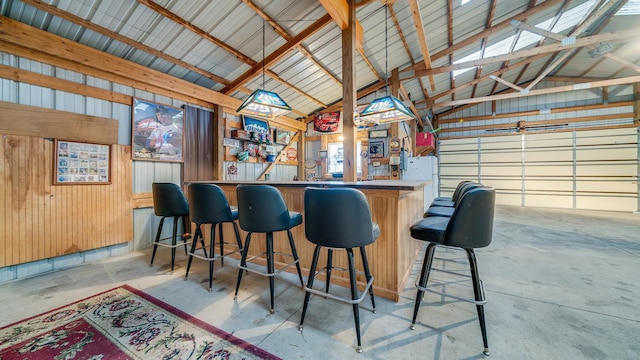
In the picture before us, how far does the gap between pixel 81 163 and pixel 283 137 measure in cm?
450

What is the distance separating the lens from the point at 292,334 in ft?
5.46

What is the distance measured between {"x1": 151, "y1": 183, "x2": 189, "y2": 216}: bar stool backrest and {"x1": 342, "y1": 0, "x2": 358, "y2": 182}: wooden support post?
86.8 inches

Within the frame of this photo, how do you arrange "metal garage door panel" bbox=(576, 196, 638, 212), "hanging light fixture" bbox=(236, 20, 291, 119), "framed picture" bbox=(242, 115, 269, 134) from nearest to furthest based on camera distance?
"hanging light fixture" bbox=(236, 20, 291, 119) < "framed picture" bbox=(242, 115, 269, 134) < "metal garage door panel" bbox=(576, 196, 638, 212)

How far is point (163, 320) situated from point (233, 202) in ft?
5.55

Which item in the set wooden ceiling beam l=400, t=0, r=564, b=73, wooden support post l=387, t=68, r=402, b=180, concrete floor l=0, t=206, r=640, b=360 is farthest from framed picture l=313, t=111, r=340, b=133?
concrete floor l=0, t=206, r=640, b=360

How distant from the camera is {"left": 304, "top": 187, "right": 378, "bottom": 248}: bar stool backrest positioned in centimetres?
153

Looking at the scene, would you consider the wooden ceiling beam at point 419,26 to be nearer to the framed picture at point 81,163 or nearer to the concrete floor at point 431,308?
the concrete floor at point 431,308

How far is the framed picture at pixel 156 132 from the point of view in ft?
12.0

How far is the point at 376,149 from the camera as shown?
272 inches

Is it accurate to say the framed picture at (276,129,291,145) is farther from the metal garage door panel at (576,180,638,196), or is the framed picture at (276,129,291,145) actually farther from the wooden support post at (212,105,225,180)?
the metal garage door panel at (576,180,638,196)

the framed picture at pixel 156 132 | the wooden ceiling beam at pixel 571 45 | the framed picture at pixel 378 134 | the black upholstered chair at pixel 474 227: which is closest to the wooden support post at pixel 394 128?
the framed picture at pixel 378 134

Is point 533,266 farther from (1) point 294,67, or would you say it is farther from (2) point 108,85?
(2) point 108,85

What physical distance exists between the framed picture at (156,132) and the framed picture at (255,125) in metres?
1.56

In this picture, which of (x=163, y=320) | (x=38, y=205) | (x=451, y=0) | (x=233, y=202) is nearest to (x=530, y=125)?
(x=451, y=0)
